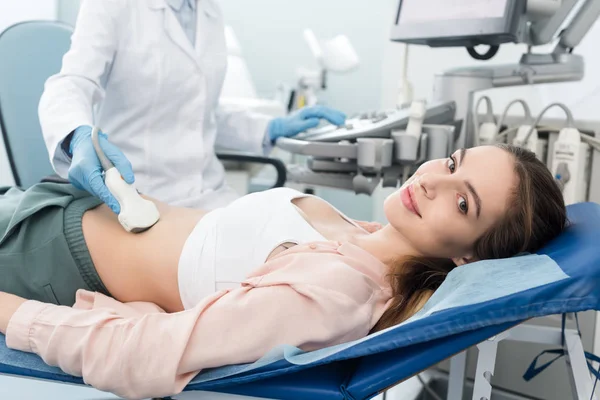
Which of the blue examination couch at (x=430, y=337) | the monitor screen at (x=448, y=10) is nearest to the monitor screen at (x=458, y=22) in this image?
the monitor screen at (x=448, y=10)

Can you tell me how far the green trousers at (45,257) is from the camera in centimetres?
123

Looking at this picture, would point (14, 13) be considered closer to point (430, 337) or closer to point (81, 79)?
point (81, 79)

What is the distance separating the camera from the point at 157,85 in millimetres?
1715

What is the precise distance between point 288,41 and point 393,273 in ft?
9.46

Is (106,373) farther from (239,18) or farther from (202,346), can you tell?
(239,18)

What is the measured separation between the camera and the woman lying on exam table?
3.08ft

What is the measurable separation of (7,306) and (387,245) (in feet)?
2.29

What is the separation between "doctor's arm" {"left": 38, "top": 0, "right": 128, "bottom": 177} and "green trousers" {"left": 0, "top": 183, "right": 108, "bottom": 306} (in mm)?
189

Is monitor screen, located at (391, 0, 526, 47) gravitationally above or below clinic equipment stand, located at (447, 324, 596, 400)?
above

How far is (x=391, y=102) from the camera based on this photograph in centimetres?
271

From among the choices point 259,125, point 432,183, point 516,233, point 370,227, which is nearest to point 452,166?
point 432,183

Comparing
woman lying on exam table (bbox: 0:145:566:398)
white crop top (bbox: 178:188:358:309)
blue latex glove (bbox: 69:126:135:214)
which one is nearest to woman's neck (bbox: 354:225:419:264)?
woman lying on exam table (bbox: 0:145:566:398)

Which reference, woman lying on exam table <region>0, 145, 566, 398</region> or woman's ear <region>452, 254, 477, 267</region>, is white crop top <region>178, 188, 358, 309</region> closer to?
woman lying on exam table <region>0, 145, 566, 398</region>

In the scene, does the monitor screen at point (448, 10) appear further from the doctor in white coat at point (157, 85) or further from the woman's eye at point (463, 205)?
the woman's eye at point (463, 205)
